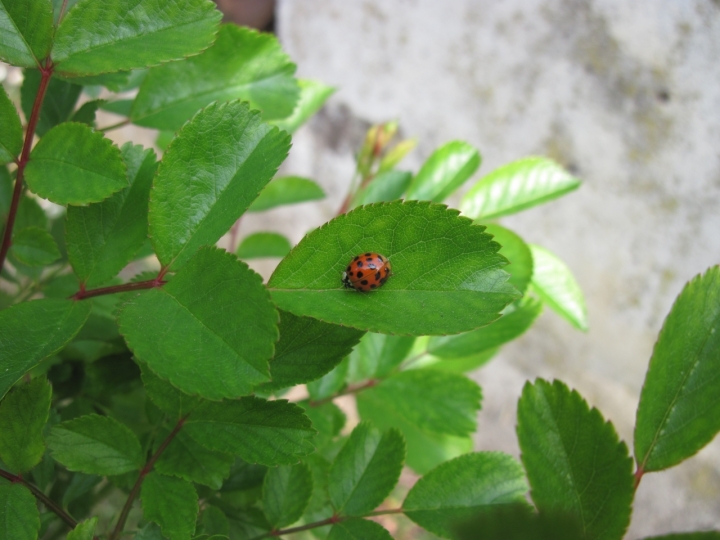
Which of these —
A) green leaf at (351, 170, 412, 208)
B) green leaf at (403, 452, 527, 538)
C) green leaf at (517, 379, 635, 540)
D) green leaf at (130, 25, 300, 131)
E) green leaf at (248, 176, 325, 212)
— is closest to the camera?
green leaf at (517, 379, 635, 540)

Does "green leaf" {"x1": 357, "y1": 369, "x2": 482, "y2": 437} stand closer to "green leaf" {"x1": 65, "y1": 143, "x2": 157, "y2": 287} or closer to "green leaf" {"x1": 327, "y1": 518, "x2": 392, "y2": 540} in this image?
"green leaf" {"x1": 327, "y1": 518, "x2": 392, "y2": 540}

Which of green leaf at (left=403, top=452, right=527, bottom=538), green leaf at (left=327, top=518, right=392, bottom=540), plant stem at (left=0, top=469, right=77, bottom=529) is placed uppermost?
green leaf at (left=403, top=452, right=527, bottom=538)

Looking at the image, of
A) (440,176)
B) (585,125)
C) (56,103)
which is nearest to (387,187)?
(440,176)

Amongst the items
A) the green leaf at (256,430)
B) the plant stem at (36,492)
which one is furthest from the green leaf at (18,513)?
the green leaf at (256,430)

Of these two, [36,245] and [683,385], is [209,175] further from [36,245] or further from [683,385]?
[683,385]

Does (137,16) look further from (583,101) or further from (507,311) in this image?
(583,101)

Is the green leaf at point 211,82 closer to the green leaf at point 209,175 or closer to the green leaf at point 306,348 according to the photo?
the green leaf at point 209,175

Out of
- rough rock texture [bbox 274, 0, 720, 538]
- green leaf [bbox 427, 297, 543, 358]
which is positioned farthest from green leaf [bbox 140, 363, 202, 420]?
rough rock texture [bbox 274, 0, 720, 538]
